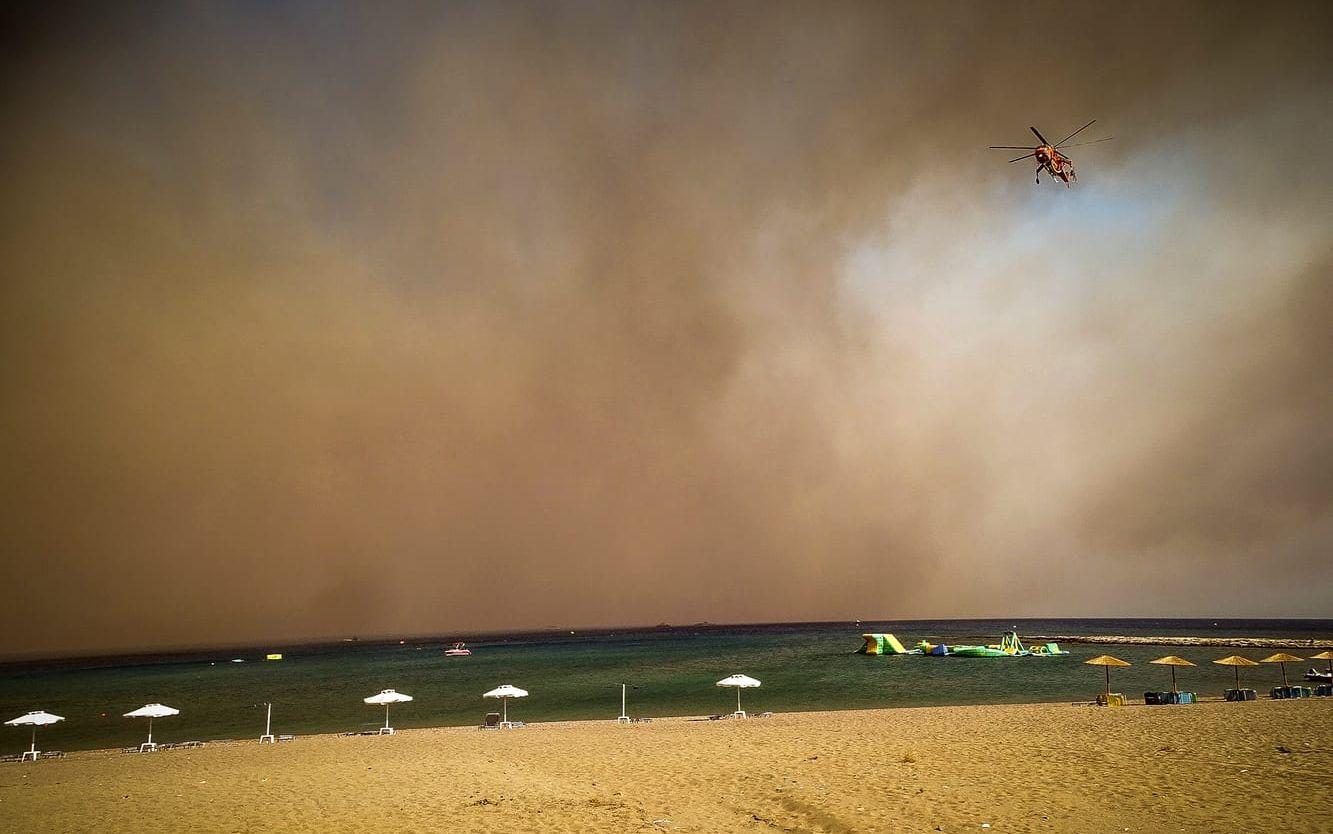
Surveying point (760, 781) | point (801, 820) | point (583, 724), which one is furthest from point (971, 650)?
point (801, 820)

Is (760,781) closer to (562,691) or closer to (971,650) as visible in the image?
(562,691)

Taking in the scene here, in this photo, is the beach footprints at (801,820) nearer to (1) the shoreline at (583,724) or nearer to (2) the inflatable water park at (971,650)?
(1) the shoreline at (583,724)

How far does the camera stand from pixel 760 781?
54.0 ft

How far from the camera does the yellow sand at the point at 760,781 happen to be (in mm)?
13047

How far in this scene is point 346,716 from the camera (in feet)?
137

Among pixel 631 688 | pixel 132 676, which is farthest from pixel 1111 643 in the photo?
pixel 132 676

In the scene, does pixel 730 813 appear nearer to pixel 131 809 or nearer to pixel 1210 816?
pixel 1210 816

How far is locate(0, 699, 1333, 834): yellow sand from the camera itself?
514 inches

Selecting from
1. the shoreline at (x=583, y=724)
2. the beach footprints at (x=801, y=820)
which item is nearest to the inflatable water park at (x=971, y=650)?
the shoreline at (x=583, y=724)

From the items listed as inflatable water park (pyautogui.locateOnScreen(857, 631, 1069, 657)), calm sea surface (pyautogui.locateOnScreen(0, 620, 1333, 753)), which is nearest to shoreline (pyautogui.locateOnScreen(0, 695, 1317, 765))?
calm sea surface (pyautogui.locateOnScreen(0, 620, 1333, 753))

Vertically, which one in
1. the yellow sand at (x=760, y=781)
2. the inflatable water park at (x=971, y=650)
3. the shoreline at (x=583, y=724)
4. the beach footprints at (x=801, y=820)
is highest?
the beach footprints at (x=801, y=820)

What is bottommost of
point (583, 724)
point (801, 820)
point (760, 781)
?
point (583, 724)

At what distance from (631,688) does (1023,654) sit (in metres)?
44.8

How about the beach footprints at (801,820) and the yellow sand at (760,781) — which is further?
the yellow sand at (760,781)
